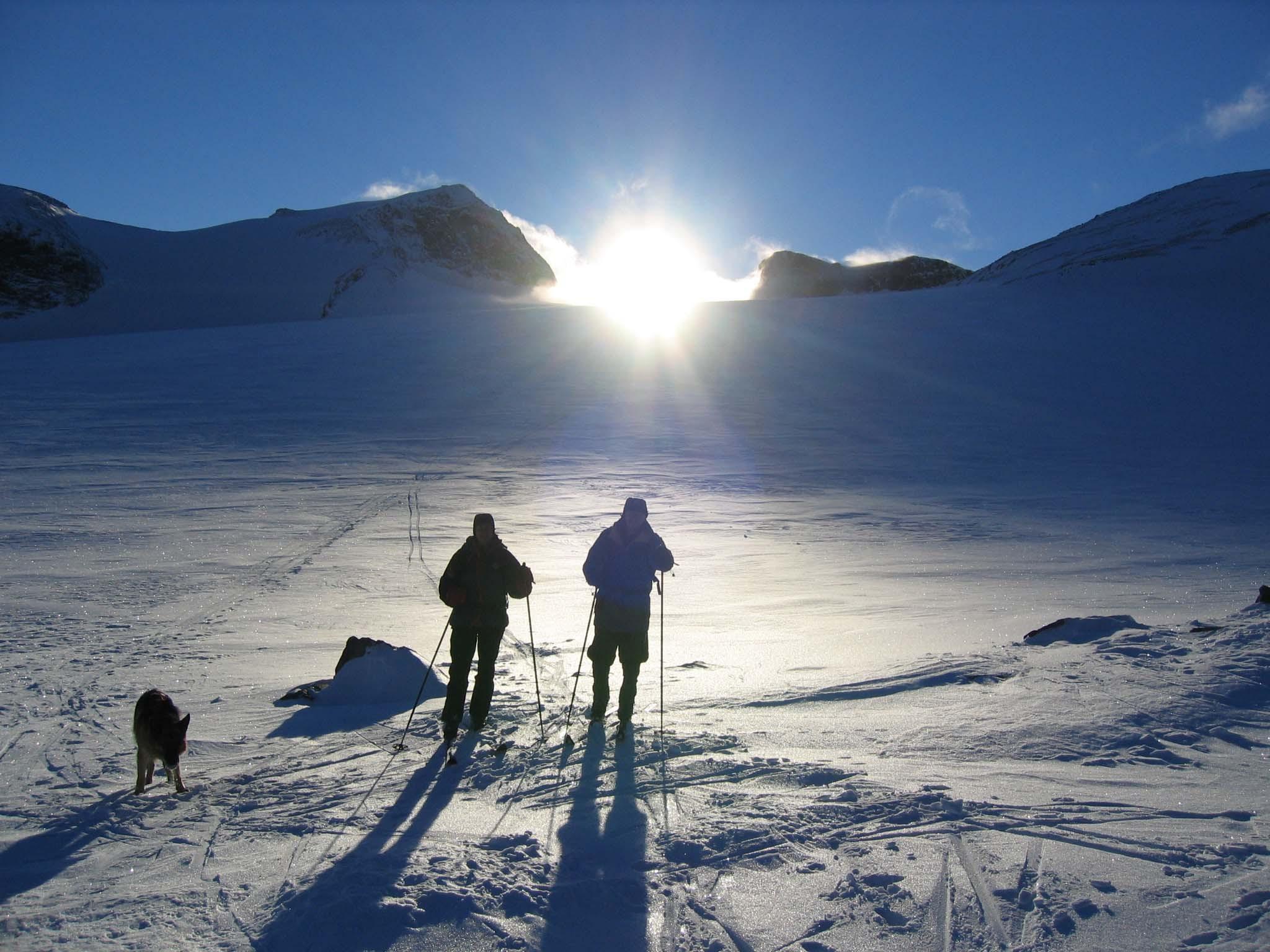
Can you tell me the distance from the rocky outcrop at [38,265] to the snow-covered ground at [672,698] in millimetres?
77304

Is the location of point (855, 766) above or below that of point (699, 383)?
below

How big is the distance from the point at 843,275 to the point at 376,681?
427 feet

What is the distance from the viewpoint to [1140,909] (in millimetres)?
3135

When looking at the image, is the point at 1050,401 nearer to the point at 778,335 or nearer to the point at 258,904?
the point at 778,335

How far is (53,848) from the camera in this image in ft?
12.7

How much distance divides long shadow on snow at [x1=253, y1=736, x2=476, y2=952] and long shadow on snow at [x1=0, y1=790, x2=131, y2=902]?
1.15 meters

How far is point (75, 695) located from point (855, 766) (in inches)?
217

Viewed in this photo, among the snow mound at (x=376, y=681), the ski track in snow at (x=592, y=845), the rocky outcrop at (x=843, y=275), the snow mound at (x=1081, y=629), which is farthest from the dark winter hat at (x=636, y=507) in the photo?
the rocky outcrop at (x=843, y=275)

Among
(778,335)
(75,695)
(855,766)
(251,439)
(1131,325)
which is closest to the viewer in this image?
(855,766)

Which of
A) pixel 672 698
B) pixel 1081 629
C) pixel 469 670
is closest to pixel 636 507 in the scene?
pixel 469 670

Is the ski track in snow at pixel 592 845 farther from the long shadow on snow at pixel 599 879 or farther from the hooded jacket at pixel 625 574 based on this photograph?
the hooded jacket at pixel 625 574

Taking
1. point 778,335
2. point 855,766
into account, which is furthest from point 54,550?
point 778,335

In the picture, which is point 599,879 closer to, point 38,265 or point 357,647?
point 357,647

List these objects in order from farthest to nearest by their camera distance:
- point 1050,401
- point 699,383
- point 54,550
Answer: point 699,383 < point 1050,401 < point 54,550
